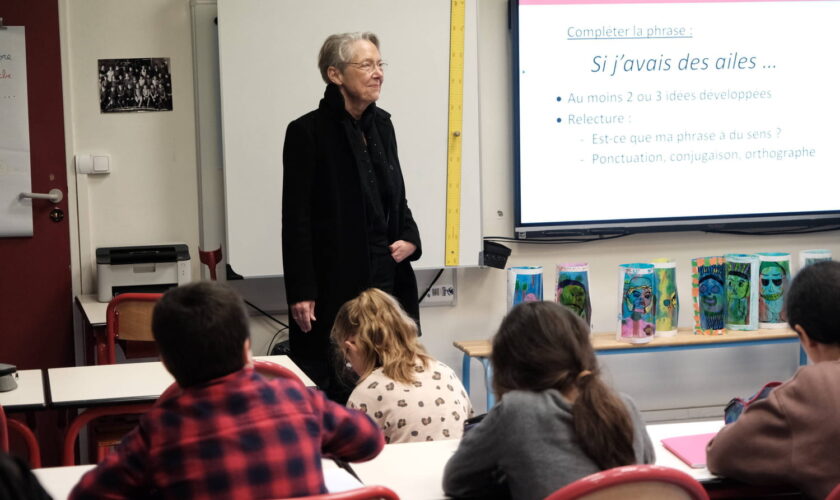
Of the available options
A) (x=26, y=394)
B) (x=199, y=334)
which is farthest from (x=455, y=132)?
(x=199, y=334)

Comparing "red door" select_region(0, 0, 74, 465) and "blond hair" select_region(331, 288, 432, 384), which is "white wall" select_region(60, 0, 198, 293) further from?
Result: "blond hair" select_region(331, 288, 432, 384)

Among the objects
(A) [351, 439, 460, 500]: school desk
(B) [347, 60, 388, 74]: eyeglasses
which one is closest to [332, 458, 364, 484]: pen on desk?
(A) [351, 439, 460, 500]: school desk

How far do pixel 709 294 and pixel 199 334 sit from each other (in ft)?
10.4

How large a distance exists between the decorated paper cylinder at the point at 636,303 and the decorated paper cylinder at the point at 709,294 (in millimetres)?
244

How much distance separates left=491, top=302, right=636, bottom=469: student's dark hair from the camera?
5.76ft

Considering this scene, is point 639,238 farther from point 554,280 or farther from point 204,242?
point 204,242

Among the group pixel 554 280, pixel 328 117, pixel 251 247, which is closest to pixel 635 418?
pixel 328 117

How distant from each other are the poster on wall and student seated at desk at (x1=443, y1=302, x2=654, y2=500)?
287 centimetres

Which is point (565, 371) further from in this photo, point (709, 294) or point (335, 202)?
point (709, 294)

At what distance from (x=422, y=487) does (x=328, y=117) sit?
5.63 feet

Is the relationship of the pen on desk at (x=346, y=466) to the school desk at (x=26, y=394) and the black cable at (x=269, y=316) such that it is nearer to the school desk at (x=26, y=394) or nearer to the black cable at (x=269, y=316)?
the school desk at (x=26, y=394)

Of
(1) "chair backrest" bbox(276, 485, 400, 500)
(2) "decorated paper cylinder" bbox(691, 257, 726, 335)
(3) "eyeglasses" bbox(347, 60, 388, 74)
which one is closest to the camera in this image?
(1) "chair backrest" bbox(276, 485, 400, 500)

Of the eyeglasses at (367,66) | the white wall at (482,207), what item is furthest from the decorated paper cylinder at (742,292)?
the eyeglasses at (367,66)

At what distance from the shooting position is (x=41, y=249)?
4.18m
